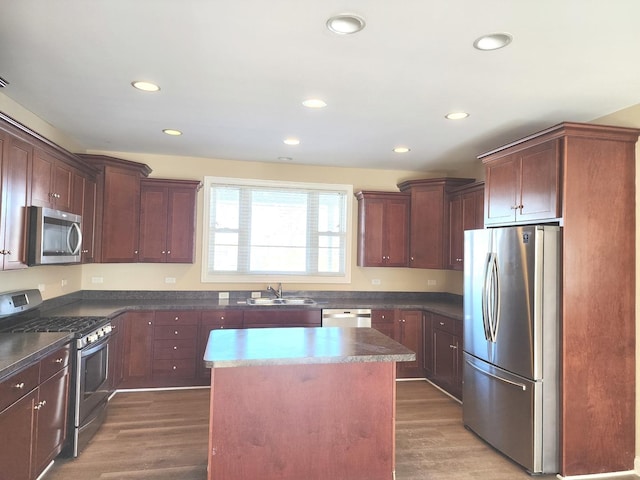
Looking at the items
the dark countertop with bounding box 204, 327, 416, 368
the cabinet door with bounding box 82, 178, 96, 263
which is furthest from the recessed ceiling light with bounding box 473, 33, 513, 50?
the cabinet door with bounding box 82, 178, 96, 263

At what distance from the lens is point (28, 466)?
2297mm

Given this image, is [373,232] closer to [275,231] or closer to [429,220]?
[429,220]

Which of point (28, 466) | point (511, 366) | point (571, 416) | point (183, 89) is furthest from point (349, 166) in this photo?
point (28, 466)

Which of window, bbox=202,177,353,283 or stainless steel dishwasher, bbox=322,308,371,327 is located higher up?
window, bbox=202,177,353,283

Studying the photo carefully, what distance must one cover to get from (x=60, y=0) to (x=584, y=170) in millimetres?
3134

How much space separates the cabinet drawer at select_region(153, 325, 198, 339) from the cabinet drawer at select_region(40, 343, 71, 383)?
151 centimetres

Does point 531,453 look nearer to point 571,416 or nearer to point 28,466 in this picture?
point 571,416

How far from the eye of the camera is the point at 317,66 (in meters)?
2.41

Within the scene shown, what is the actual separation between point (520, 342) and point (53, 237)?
353 centimetres

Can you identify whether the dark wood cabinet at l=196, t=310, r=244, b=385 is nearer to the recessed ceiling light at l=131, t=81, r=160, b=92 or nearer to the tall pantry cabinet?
the recessed ceiling light at l=131, t=81, r=160, b=92

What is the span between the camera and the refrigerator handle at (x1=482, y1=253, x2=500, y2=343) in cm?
304

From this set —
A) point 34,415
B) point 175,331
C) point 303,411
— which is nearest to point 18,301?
point 34,415

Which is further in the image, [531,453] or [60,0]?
[531,453]

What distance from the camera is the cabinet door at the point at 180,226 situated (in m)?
4.54
